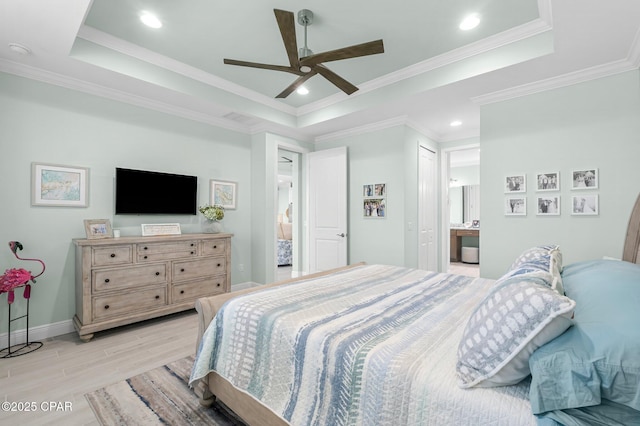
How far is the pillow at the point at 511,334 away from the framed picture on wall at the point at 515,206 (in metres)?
2.54

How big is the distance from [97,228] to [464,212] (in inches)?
326

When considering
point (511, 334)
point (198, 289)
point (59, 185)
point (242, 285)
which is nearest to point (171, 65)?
point (59, 185)

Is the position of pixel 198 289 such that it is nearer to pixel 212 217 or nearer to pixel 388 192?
pixel 212 217

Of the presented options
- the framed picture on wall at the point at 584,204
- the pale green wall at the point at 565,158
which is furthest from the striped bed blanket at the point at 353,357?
the framed picture on wall at the point at 584,204

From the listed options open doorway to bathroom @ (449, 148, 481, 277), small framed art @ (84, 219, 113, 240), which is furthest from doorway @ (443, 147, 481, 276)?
small framed art @ (84, 219, 113, 240)

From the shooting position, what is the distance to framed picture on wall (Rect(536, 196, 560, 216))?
294 centimetres

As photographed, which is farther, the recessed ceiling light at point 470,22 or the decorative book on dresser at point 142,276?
the decorative book on dresser at point 142,276

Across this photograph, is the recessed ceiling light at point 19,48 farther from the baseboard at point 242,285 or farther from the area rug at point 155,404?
the baseboard at point 242,285

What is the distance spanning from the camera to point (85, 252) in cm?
269

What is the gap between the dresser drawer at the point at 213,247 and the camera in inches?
142

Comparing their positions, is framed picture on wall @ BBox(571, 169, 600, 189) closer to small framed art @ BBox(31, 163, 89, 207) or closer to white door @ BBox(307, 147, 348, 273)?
white door @ BBox(307, 147, 348, 273)

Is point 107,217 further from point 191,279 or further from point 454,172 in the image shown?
point 454,172

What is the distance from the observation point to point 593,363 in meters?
0.80

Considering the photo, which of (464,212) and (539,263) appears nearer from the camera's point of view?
(539,263)
